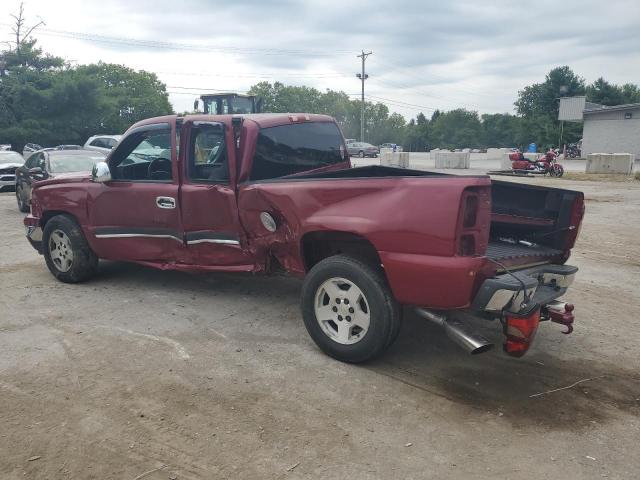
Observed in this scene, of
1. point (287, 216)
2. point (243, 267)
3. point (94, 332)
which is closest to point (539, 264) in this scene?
point (287, 216)

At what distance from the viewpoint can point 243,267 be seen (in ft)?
16.0

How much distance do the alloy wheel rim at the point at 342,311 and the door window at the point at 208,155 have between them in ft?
4.81

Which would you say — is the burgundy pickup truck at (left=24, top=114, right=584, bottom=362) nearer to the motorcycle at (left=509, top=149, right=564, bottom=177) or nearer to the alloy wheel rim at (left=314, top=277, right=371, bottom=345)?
the alloy wheel rim at (left=314, top=277, right=371, bottom=345)

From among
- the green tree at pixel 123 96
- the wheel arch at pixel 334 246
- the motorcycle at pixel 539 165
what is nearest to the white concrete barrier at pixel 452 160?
the motorcycle at pixel 539 165

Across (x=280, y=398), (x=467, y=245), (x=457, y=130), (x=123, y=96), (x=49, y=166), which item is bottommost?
(x=280, y=398)

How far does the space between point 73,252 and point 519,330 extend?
477 centimetres

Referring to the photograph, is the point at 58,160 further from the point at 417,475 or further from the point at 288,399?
the point at 417,475

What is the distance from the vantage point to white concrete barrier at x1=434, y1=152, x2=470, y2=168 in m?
29.8

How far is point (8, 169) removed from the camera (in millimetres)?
17438

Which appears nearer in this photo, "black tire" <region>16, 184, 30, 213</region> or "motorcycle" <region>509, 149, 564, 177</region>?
"black tire" <region>16, 184, 30, 213</region>

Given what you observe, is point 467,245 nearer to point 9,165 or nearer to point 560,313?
point 560,313

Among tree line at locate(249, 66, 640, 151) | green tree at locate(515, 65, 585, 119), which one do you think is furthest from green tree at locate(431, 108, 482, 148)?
green tree at locate(515, 65, 585, 119)

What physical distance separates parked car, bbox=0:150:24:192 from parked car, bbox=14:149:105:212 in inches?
217

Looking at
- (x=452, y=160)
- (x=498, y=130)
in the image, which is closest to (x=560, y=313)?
(x=452, y=160)
